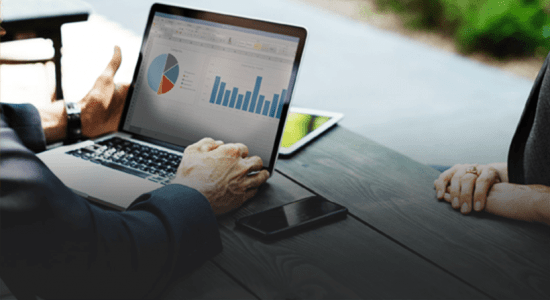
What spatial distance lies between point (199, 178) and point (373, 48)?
193 inches

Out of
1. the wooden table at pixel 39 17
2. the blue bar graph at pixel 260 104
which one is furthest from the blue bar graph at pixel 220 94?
the wooden table at pixel 39 17

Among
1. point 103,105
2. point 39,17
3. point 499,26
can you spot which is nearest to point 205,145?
point 103,105

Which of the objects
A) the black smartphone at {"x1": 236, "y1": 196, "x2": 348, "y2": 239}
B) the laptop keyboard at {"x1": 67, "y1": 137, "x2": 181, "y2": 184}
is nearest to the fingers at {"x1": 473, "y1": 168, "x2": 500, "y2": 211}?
the black smartphone at {"x1": 236, "y1": 196, "x2": 348, "y2": 239}

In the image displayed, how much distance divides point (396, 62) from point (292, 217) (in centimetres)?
451

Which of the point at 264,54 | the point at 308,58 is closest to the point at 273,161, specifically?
the point at 264,54

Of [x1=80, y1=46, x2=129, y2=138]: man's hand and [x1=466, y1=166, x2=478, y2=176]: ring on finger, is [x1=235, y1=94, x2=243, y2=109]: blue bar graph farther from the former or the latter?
[x1=466, y1=166, x2=478, y2=176]: ring on finger

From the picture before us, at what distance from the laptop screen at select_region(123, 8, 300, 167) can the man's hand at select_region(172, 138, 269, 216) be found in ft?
0.25

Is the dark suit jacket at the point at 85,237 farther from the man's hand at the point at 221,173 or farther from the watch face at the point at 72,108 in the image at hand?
the watch face at the point at 72,108

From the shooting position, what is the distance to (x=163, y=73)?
110cm

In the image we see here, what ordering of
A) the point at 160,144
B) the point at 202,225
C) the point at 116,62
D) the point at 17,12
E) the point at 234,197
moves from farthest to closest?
the point at 17,12 → the point at 116,62 → the point at 160,144 → the point at 234,197 → the point at 202,225

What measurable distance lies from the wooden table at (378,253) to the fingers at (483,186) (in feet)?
0.08

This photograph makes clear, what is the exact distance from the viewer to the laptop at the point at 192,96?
100 centimetres

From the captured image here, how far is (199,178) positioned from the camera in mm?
882

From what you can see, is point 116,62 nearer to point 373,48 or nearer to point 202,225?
point 202,225
